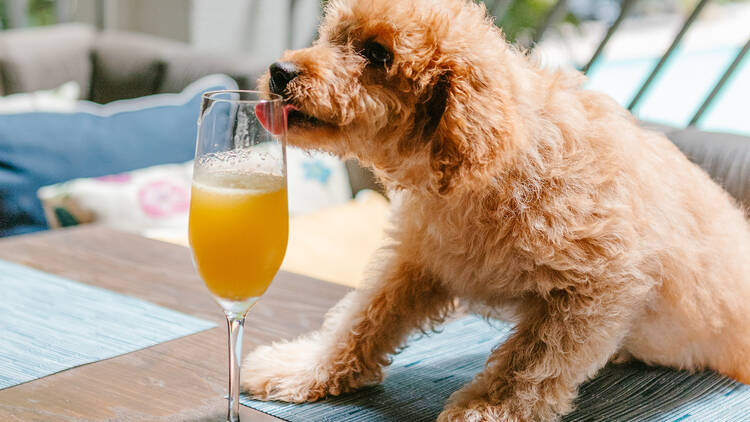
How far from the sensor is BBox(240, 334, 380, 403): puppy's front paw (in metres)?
0.94

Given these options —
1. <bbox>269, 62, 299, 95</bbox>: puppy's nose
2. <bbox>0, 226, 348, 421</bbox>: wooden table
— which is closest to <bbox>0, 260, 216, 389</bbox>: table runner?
<bbox>0, 226, 348, 421</bbox>: wooden table

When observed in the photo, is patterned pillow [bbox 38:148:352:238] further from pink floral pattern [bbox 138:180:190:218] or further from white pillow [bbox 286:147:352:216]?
white pillow [bbox 286:147:352:216]

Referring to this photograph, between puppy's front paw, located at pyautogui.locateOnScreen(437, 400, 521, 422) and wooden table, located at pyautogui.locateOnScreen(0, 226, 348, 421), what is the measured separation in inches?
9.1

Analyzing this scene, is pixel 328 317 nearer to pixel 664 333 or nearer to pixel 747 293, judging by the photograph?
pixel 664 333

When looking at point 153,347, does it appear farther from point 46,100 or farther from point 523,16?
point 523,16

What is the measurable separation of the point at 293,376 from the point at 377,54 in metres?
0.44

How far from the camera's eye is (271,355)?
39.8 inches

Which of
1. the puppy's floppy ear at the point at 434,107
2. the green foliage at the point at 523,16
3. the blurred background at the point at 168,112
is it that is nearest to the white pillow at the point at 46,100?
the blurred background at the point at 168,112

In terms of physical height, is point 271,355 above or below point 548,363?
below

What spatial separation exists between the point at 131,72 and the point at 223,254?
3.03 metres

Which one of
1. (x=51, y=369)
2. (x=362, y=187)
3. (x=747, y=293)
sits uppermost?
(x=747, y=293)

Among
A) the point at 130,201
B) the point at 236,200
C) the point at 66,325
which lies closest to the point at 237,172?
the point at 236,200

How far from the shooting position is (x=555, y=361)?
0.91m

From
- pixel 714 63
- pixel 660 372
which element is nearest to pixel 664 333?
pixel 660 372
